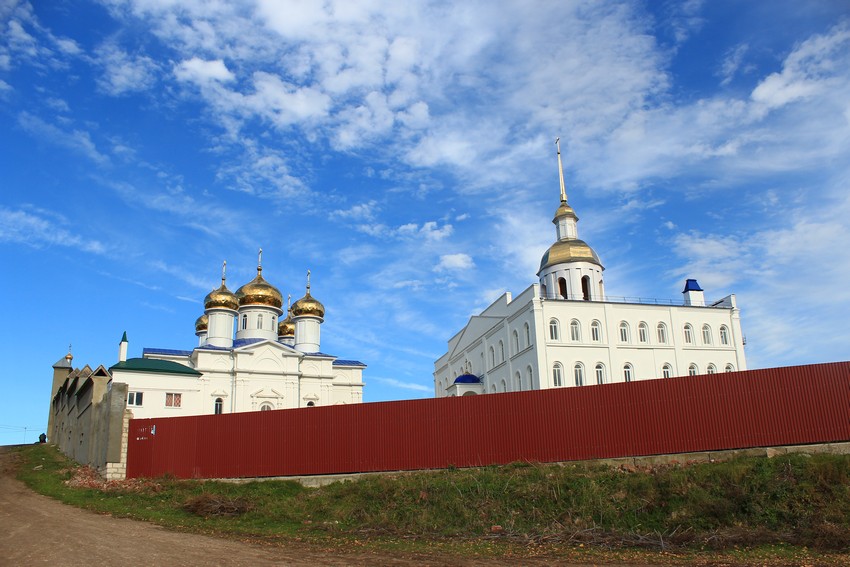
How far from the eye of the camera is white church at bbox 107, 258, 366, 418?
3775 cm

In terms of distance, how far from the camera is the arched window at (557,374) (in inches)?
1554

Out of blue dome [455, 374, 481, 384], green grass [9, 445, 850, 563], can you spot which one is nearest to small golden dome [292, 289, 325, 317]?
blue dome [455, 374, 481, 384]

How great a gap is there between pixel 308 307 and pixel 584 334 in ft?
62.3

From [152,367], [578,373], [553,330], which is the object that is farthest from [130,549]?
[578,373]

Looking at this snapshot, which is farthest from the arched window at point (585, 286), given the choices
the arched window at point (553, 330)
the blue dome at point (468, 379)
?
the blue dome at point (468, 379)

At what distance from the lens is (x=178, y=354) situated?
4538cm

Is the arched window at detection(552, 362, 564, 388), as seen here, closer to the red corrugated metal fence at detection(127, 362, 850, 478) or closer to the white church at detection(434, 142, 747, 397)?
the white church at detection(434, 142, 747, 397)

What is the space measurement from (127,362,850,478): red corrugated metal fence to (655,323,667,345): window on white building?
71.1 ft

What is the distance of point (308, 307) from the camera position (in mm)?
48719

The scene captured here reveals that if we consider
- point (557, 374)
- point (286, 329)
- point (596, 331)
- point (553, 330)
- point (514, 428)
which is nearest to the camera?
point (514, 428)

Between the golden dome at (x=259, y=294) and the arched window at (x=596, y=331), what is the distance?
20.5 meters

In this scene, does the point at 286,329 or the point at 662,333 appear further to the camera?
the point at 286,329

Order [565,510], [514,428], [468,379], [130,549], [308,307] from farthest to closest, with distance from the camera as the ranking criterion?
[308,307] → [468,379] → [514,428] → [565,510] → [130,549]

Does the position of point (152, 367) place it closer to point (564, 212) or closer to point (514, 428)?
point (514, 428)
